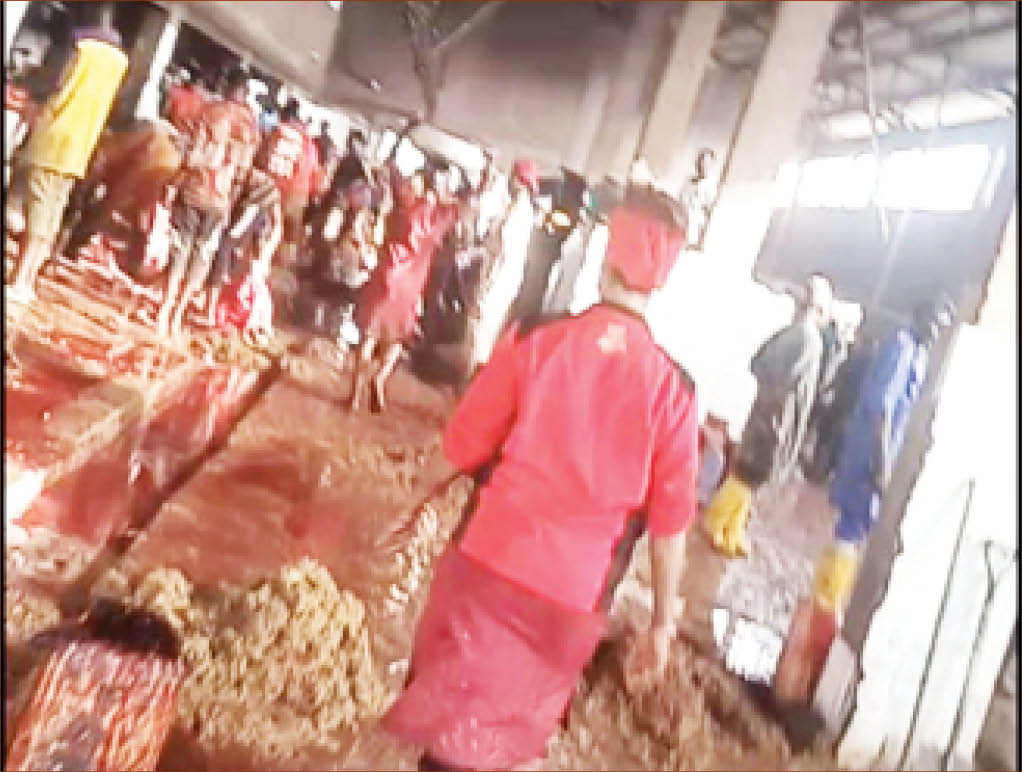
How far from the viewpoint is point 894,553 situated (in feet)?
3.00

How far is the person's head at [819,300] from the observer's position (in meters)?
0.91

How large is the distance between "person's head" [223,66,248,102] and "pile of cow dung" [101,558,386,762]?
12.1 inches

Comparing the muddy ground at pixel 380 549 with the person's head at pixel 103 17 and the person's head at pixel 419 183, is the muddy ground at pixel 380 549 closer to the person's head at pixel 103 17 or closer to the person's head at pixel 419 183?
the person's head at pixel 419 183

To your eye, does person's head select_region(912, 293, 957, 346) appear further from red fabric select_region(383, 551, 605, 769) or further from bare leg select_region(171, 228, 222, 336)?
bare leg select_region(171, 228, 222, 336)

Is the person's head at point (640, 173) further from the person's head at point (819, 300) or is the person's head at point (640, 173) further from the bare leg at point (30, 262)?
the bare leg at point (30, 262)

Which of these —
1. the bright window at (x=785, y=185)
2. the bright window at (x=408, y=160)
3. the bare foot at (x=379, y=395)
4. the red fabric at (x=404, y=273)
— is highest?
the bright window at (x=785, y=185)

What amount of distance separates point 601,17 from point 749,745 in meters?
0.50

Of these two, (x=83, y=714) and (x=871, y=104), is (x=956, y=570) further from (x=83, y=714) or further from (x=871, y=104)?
(x=83, y=714)

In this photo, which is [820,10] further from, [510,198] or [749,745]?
[749,745]

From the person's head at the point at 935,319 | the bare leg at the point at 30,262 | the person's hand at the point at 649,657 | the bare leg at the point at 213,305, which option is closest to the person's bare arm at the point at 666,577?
the person's hand at the point at 649,657

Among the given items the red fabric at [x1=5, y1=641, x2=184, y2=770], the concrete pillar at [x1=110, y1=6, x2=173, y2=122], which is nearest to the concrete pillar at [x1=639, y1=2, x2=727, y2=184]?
the concrete pillar at [x1=110, y1=6, x2=173, y2=122]

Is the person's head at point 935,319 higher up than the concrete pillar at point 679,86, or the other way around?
the concrete pillar at point 679,86

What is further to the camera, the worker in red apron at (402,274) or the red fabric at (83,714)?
the worker in red apron at (402,274)

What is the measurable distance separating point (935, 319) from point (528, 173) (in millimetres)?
289
